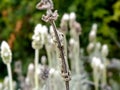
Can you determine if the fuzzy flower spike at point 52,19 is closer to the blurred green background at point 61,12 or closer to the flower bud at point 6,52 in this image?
the flower bud at point 6,52

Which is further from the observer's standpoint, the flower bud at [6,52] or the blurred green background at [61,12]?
the blurred green background at [61,12]

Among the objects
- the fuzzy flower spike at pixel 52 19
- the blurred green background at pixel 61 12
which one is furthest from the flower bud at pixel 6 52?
the blurred green background at pixel 61 12

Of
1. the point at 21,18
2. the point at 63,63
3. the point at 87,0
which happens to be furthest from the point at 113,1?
→ the point at 63,63

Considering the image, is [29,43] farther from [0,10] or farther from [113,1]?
[113,1]

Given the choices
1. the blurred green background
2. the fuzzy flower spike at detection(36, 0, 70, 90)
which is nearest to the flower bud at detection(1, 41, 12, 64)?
the fuzzy flower spike at detection(36, 0, 70, 90)

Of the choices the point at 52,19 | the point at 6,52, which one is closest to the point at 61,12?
the point at 6,52

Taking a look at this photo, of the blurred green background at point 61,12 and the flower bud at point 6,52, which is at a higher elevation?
the blurred green background at point 61,12

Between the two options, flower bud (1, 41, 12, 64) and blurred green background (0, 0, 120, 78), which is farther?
blurred green background (0, 0, 120, 78)

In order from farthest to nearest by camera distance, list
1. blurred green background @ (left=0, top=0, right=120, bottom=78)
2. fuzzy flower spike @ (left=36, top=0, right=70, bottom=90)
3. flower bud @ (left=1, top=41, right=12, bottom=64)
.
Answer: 1. blurred green background @ (left=0, top=0, right=120, bottom=78)
2. flower bud @ (left=1, top=41, right=12, bottom=64)
3. fuzzy flower spike @ (left=36, top=0, right=70, bottom=90)

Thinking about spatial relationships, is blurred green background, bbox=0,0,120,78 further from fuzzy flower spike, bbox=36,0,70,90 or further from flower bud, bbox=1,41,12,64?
fuzzy flower spike, bbox=36,0,70,90
